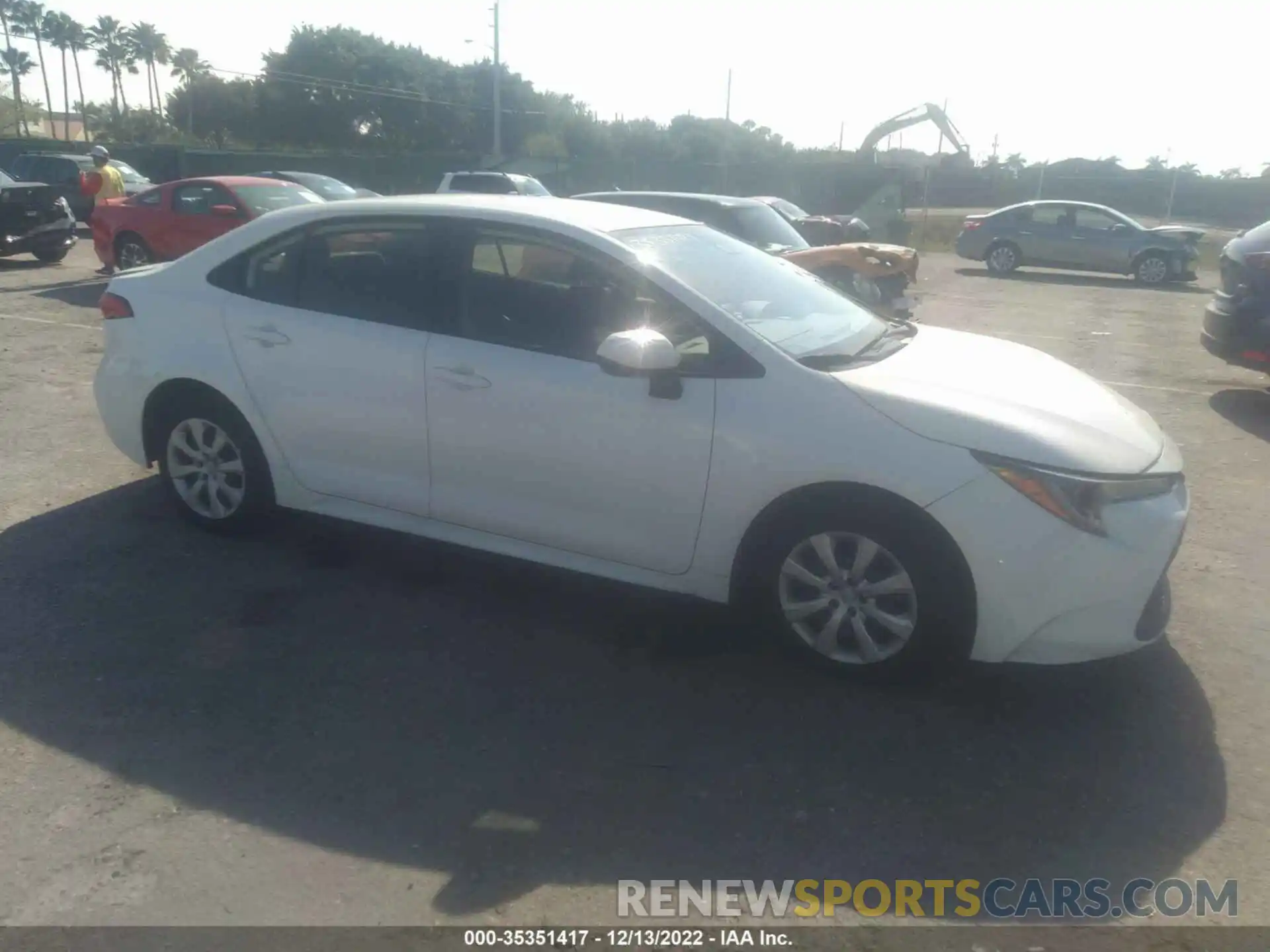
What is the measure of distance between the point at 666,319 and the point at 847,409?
805mm

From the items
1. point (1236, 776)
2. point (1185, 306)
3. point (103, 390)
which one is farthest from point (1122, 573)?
point (1185, 306)

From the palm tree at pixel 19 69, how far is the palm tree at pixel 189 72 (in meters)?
9.63

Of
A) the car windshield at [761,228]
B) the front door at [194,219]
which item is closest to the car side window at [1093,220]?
the car windshield at [761,228]

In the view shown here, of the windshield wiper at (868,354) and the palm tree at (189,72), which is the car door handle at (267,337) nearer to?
the windshield wiper at (868,354)

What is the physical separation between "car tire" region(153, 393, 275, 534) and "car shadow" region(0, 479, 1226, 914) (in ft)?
1.03

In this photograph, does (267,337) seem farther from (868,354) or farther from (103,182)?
(103,182)

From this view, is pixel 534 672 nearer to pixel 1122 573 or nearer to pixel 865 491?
pixel 865 491

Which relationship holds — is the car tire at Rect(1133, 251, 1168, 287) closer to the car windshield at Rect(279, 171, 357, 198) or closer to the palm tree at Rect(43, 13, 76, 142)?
the car windshield at Rect(279, 171, 357, 198)

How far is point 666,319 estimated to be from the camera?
426 cm

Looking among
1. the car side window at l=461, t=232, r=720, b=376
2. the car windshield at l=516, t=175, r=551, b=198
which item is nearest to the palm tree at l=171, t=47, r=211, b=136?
the car windshield at l=516, t=175, r=551, b=198

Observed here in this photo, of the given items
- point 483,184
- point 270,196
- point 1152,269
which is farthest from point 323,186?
point 1152,269

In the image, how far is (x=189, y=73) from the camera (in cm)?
6981

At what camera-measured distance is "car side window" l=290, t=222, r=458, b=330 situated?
15.4 feet

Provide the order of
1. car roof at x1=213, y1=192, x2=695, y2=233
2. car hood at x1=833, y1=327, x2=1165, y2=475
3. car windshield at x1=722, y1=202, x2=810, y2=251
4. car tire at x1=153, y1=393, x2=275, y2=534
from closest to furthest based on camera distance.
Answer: car hood at x1=833, y1=327, x2=1165, y2=475 → car roof at x1=213, y1=192, x2=695, y2=233 → car tire at x1=153, y1=393, x2=275, y2=534 → car windshield at x1=722, y1=202, x2=810, y2=251
